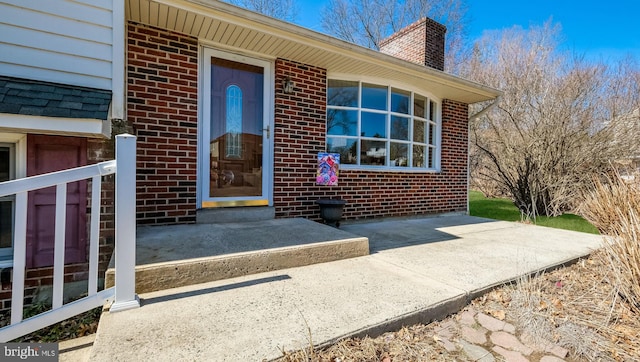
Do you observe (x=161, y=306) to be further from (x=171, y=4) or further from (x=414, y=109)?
(x=414, y=109)

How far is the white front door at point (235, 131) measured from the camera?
401 centimetres

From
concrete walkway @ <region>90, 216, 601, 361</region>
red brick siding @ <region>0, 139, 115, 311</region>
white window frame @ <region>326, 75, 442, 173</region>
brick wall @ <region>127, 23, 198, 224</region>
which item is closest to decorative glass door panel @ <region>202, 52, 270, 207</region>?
brick wall @ <region>127, 23, 198, 224</region>

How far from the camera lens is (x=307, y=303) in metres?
2.13

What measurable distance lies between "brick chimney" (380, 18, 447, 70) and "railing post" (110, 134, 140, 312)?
21.2 feet

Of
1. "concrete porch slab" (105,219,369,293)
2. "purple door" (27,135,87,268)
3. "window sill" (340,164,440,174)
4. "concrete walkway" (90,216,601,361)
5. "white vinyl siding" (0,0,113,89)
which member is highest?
"white vinyl siding" (0,0,113,89)

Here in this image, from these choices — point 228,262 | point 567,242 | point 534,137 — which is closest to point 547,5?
point 534,137

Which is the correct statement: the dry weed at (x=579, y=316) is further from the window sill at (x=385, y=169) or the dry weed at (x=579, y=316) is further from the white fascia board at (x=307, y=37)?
the white fascia board at (x=307, y=37)

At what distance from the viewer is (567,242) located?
435 cm

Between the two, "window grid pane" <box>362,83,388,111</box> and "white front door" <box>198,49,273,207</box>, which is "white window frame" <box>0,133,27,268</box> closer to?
"white front door" <box>198,49,273,207</box>

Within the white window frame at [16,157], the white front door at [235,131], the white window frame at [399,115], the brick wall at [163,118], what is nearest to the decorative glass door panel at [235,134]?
the white front door at [235,131]

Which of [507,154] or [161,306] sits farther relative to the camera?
[507,154]

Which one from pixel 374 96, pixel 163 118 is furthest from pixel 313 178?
pixel 163 118

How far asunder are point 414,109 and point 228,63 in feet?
12.3

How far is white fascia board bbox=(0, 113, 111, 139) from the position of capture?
231 cm
